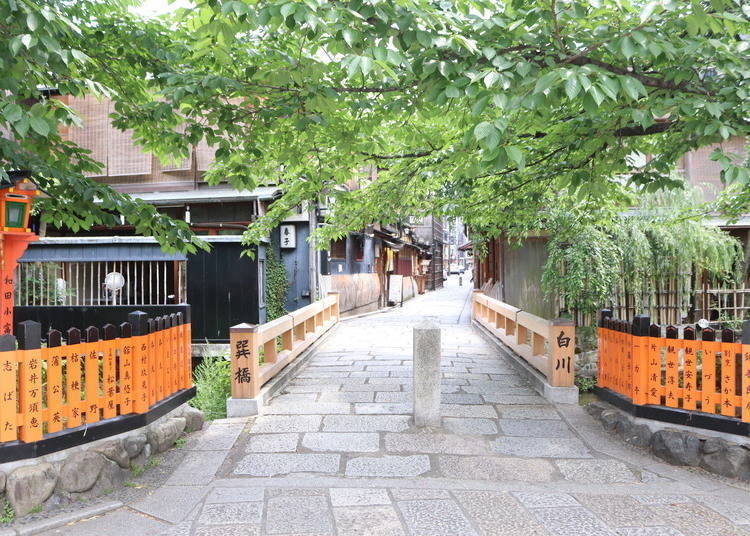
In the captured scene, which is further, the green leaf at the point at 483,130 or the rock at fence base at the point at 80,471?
the rock at fence base at the point at 80,471

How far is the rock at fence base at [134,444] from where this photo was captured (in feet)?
15.9

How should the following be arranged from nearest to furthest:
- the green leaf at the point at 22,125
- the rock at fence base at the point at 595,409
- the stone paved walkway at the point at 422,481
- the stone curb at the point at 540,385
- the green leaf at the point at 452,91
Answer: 1. the green leaf at the point at 22,125
2. the green leaf at the point at 452,91
3. the stone paved walkway at the point at 422,481
4. the rock at fence base at the point at 595,409
5. the stone curb at the point at 540,385

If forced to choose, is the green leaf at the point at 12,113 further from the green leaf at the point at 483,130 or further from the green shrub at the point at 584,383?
the green shrub at the point at 584,383

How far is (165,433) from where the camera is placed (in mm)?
5414

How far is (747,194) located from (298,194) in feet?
21.4

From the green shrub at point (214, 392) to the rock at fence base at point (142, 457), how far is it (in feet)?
7.24

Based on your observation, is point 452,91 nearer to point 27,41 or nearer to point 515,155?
point 515,155

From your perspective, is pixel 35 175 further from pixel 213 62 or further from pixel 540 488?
pixel 540 488

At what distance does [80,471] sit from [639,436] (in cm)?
534

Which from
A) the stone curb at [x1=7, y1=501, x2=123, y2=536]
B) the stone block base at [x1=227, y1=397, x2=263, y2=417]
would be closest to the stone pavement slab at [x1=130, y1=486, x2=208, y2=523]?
the stone curb at [x1=7, y1=501, x2=123, y2=536]

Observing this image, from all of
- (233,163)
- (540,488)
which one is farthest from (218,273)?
(540,488)

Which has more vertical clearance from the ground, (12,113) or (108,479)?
(12,113)

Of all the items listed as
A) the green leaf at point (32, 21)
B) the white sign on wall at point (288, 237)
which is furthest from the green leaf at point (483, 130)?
the white sign on wall at point (288, 237)

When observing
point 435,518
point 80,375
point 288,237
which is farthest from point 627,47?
point 288,237
